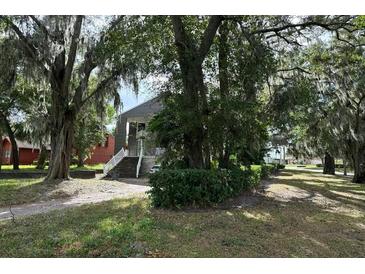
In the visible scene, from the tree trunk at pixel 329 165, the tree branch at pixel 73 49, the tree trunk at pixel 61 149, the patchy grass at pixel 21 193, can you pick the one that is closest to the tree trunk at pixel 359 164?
the tree trunk at pixel 329 165

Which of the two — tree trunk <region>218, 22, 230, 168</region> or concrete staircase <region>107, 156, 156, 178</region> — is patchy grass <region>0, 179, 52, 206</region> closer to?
tree trunk <region>218, 22, 230, 168</region>

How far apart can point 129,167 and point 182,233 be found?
17.0 meters

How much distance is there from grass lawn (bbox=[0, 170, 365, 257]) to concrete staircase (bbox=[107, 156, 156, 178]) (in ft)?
43.5

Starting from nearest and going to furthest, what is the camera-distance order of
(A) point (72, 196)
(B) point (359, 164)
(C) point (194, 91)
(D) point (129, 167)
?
(C) point (194, 91), (A) point (72, 196), (B) point (359, 164), (D) point (129, 167)

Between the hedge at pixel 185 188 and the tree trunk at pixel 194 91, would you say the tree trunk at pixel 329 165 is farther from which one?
the hedge at pixel 185 188

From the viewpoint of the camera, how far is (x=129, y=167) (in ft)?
73.7

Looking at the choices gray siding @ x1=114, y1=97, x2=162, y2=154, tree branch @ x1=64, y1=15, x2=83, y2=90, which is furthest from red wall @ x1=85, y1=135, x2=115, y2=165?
tree branch @ x1=64, y1=15, x2=83, y2=90

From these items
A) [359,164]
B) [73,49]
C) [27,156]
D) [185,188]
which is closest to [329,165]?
[359,164]

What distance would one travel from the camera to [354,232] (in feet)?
22.1

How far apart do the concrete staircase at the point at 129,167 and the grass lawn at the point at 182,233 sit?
43.5ft

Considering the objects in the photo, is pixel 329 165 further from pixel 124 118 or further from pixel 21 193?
pixel 21 193

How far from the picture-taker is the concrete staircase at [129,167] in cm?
2166

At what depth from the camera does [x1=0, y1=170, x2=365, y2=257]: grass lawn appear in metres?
4.90

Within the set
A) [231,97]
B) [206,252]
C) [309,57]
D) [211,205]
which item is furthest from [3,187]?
[309,57]
